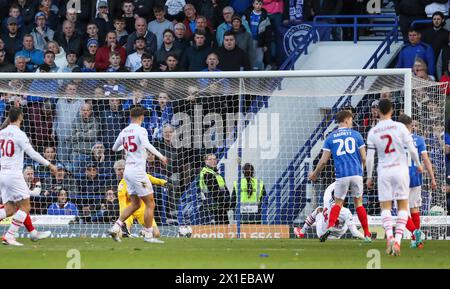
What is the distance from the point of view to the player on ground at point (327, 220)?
20828 millimetres

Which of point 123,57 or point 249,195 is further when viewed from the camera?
point 123,57

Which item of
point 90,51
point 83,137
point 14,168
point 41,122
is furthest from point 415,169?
point 90,51

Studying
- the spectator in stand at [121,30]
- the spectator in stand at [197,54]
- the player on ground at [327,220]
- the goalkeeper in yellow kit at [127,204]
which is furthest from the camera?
the spectator in stand at [121,30]

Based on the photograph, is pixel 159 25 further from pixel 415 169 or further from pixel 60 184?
pixel 415 169

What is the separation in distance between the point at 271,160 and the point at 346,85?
234 centimetres

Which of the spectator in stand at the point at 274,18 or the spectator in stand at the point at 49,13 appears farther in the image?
the spectator in stand at the point at 49,13

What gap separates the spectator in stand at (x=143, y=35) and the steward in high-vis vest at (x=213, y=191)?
408cm

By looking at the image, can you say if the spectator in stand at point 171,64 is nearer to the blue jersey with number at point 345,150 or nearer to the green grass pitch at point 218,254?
the green grass pitch at point 218,254

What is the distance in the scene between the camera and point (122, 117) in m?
23.9

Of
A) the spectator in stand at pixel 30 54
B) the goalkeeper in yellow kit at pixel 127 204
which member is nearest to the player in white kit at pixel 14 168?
the goalkeeper in yellow kit at pixel 127 204

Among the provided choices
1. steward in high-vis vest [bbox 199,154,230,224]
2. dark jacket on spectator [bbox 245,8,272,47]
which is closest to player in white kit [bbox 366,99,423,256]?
steward in high-vis vest [bbox 199,154,230,224]

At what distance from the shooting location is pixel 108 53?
2633 centimetres

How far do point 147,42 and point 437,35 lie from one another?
5.85m

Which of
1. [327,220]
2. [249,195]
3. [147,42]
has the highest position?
[147,42]
